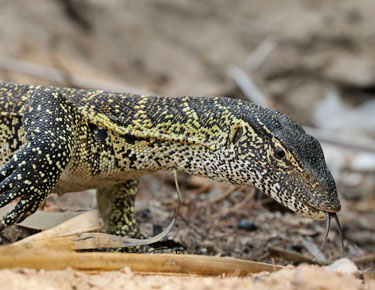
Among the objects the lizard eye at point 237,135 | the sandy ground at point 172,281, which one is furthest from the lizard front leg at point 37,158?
the lizard eye at point 237,135

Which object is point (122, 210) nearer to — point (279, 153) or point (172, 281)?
point (279, 153)

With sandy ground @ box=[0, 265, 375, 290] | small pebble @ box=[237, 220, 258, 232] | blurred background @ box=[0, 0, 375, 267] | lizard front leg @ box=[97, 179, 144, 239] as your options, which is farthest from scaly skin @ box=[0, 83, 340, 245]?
blurred background @ box=[0, 0, 375, 267]

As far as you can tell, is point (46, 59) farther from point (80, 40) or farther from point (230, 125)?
point (230, 125)

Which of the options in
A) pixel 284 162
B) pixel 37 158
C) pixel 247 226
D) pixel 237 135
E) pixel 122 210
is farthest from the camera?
pixel 247 226

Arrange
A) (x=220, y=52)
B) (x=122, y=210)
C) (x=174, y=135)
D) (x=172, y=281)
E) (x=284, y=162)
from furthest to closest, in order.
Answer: (x=220, y=52), (x=122, y=210), (x=174, y=135), (x=284, y=162), (x=172, y=281)

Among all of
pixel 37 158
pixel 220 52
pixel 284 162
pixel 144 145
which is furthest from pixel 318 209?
pixel 220 52

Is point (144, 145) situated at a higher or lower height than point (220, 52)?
lower
